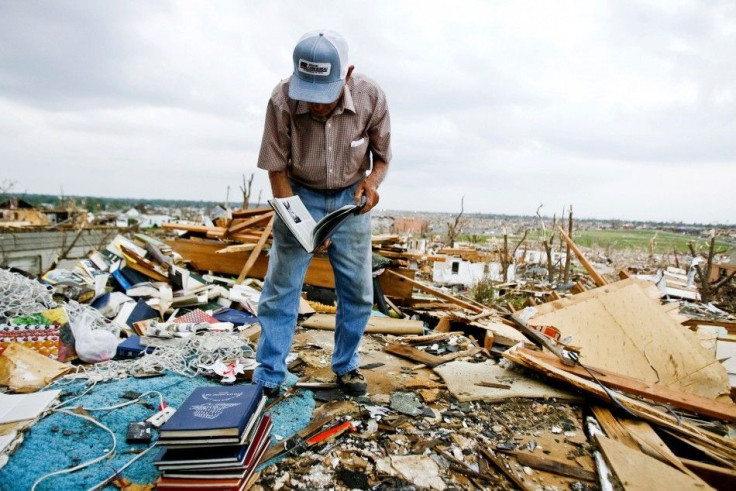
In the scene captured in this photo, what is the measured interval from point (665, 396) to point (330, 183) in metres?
2.66

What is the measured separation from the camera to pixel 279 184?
7.83 ft

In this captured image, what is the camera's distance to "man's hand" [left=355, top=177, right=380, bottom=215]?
2.43 meters

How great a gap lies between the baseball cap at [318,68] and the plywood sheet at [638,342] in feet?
9.93

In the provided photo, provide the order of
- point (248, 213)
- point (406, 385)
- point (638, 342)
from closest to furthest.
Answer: point (406, 385)
point (638, 342)
point (248, 213)

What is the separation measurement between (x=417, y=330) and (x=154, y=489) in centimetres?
295

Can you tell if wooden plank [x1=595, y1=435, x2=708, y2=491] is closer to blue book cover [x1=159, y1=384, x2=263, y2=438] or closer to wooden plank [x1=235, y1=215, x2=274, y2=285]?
blue book cover [x1=159, y1=384, x2=263, y2=438]

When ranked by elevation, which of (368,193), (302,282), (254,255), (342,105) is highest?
(342,105)

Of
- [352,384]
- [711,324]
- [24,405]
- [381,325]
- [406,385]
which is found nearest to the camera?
[24,405]

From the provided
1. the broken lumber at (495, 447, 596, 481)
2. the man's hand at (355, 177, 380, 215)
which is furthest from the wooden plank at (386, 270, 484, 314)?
the broken lumber at (495, 447, 596, 481)

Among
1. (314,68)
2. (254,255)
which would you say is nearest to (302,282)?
(314,68)

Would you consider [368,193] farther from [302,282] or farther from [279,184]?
→ [302,282]

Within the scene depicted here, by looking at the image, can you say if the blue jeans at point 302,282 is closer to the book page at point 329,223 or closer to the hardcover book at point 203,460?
the book page at point 329,223

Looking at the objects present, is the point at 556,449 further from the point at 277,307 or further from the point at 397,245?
the point at 397,245

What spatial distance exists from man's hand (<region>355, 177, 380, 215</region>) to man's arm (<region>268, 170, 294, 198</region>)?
433mm
